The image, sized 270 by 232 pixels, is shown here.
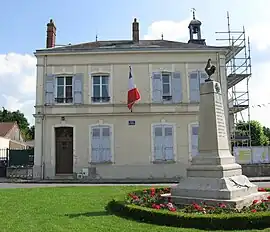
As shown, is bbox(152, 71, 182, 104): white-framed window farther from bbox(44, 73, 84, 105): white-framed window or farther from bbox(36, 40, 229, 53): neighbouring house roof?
bbox(44, 73, 84, 105): white-framed window

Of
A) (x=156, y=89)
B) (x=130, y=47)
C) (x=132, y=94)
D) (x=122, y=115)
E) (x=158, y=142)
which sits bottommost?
(x=158, y=142)

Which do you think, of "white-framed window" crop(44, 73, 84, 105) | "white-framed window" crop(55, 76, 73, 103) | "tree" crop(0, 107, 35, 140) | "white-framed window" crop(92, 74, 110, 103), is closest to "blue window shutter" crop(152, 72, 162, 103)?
"white-framed window" crop(92, 74, 110, 103)

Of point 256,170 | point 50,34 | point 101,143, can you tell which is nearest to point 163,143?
point 101,143

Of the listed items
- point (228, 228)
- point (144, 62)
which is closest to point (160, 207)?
point (228, 228)

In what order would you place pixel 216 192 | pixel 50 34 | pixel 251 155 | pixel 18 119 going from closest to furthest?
pixel 216 192, pixel 251 155, pixel 50 34, pixel 18 119

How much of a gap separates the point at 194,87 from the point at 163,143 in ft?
13.6

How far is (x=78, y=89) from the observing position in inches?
874

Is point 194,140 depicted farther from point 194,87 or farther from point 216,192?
point 216,192

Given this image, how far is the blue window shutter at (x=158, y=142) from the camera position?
70.8 feet

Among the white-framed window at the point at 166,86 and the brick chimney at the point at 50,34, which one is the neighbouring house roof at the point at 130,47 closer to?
the brick chimney at the point at 50,34

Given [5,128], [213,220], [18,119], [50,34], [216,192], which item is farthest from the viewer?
[18,119]

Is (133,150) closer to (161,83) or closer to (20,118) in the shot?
(161,83)

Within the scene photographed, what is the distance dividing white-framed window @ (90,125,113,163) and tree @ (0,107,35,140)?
46540 mm

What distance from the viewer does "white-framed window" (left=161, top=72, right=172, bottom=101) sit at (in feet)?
72.7
